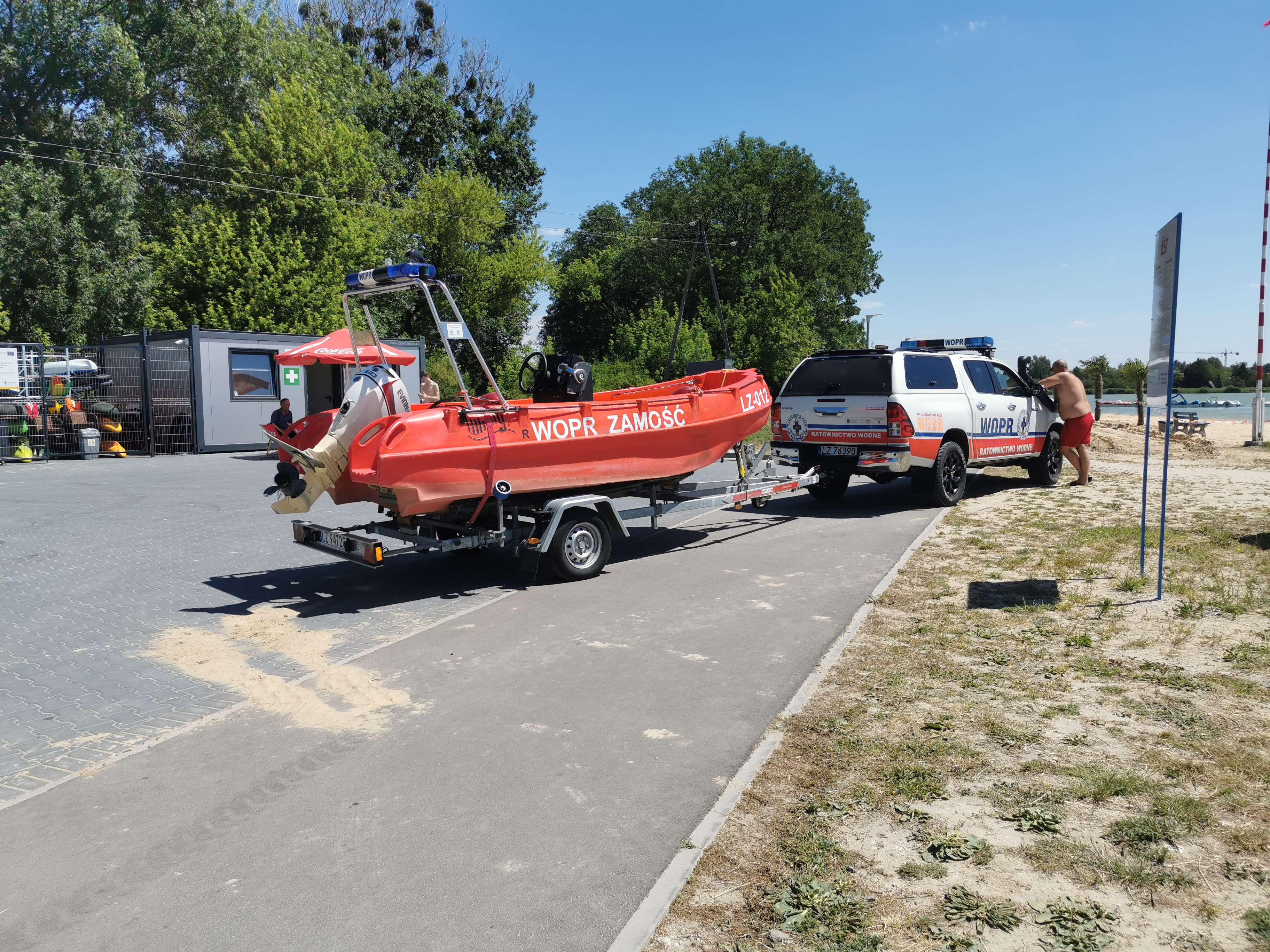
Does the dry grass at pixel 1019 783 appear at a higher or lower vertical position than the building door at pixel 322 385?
lower

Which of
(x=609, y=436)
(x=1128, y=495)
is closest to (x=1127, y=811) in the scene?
(x=609, y=436)

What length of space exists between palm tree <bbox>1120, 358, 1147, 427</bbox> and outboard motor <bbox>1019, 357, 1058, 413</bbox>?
2871 cm

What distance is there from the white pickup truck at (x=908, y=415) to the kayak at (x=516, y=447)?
2.51 metres

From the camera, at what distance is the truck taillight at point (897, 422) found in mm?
11578

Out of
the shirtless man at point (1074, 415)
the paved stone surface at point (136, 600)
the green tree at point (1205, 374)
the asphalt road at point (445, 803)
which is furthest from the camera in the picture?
the green tree at point (1205, 374)

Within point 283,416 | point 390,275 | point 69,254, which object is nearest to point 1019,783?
point 390,275

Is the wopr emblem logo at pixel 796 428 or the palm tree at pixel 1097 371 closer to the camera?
the wopr emblem logo at pixel 796 428

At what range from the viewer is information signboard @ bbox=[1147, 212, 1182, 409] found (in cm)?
689

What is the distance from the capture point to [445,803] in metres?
3.98

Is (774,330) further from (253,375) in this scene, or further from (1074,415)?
(1074,415)

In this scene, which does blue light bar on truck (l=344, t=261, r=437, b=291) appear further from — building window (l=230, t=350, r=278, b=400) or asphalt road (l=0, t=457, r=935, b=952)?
building window (l=230, t=350, r=278, b=400)

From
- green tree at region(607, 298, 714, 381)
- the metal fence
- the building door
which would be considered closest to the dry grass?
the metal fence

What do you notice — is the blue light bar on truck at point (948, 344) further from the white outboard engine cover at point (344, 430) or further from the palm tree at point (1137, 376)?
the palm tree at point (1137, 376)

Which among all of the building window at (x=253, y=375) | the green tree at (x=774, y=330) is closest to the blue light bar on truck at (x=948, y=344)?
the building window at (x=253, y=375)
